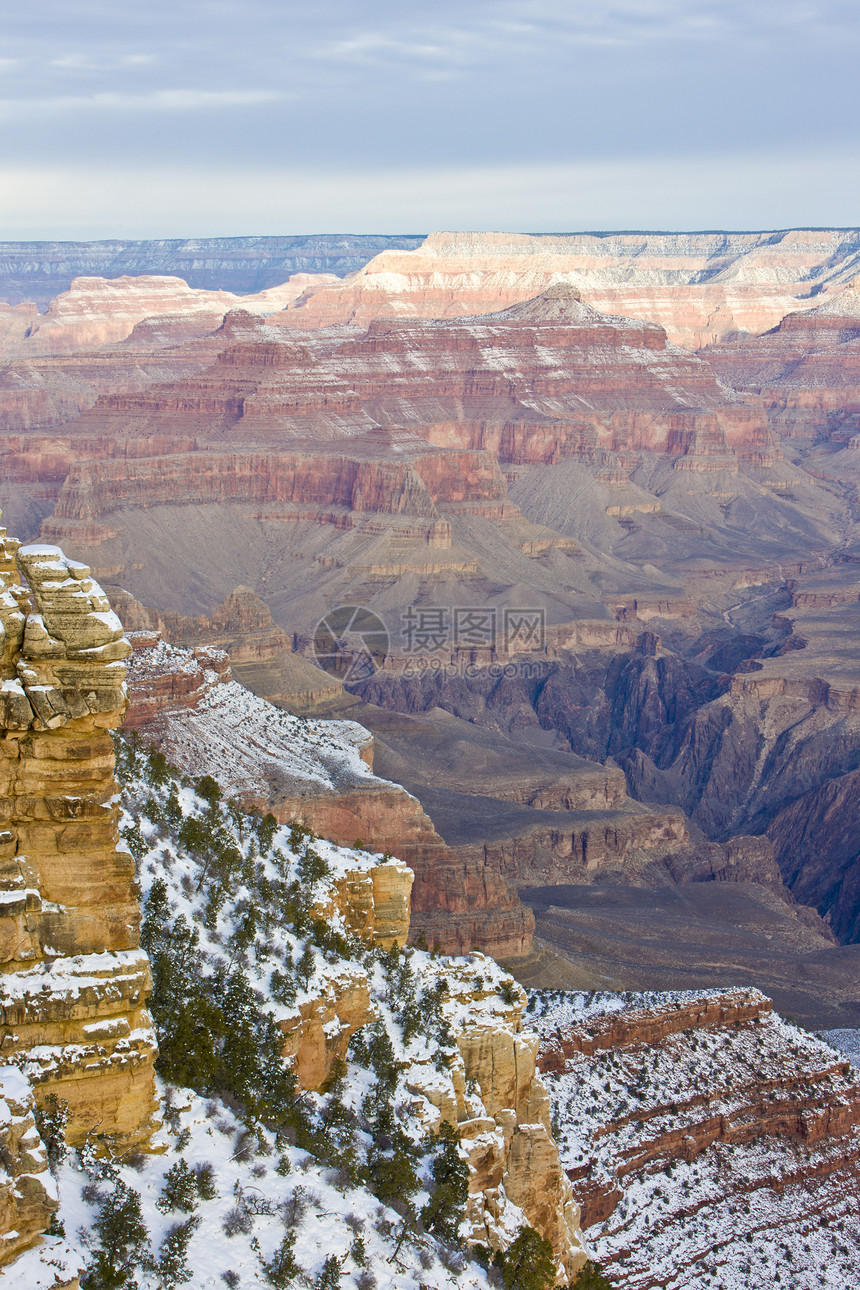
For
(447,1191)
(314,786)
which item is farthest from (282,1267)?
(314,786)

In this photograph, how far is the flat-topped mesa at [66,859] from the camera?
14.8 m

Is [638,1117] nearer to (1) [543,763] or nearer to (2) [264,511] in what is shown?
(1) [543,763]

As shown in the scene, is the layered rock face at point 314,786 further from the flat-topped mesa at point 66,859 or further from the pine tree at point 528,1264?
the flat-topped mesa at point 66,859

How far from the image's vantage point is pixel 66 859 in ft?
50.2

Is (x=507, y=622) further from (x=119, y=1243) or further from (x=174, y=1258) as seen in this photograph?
(x=119, y=1243)

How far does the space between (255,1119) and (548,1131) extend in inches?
318

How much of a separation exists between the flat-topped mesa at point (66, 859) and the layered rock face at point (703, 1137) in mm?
17994

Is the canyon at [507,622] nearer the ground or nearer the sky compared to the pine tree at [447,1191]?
nearer the ground

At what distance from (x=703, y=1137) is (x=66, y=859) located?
23889mm

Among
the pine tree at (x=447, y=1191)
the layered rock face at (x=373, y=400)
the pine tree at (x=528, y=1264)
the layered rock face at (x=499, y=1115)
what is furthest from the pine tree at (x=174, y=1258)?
the layered rock face at (x=373, y=400)

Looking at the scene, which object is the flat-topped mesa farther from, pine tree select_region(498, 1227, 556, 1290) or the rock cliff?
pine tree select_region(498, 1227, 556, 1290)

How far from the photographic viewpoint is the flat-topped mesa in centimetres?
1476

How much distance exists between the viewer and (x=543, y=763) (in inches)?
3169

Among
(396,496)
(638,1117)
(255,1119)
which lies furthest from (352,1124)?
(396,496)
